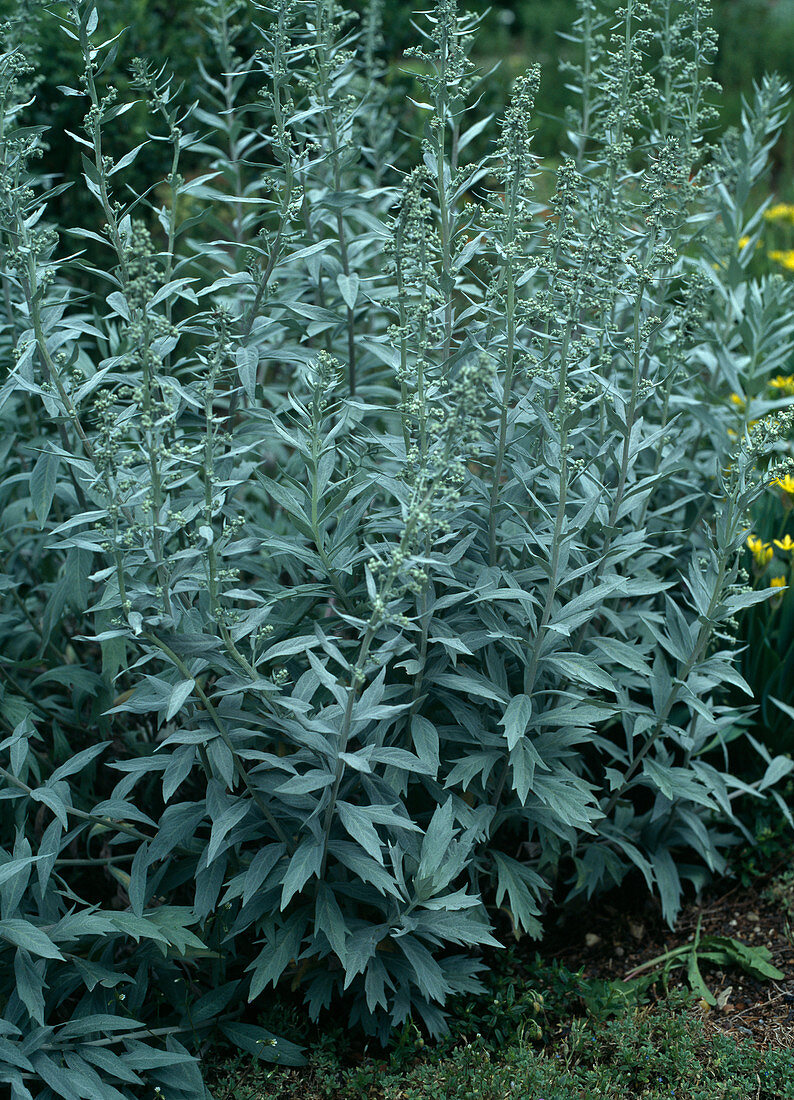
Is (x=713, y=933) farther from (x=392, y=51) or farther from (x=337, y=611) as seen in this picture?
(x=392, y=51)

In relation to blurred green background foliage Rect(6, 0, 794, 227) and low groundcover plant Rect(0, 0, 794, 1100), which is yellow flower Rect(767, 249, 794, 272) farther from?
low groundcover plant Rect(0, 0, 794, 1100)

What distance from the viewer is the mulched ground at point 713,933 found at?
3.02 meters

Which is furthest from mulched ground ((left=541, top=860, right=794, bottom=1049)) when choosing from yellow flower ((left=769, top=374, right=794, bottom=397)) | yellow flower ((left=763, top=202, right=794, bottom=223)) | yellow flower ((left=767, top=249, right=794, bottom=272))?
yellow flower ((left=763, top=202, right=794, bottom=223))

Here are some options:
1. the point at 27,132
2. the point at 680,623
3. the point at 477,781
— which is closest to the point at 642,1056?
the point at 477,781

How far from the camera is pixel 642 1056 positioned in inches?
107

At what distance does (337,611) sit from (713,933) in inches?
72.5

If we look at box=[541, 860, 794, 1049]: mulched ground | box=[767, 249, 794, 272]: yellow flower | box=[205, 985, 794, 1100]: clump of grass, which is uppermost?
box=[767, 249, 794, 272]: yellow flower

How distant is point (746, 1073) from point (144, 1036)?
167cm

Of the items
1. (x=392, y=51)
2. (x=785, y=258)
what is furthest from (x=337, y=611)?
(x=392, y=51)

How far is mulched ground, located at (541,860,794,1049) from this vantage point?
9.91 feet

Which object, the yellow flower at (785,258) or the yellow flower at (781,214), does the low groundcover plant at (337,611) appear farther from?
the yellow flower at (781,214)

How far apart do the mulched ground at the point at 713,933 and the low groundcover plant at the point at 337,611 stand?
15cm

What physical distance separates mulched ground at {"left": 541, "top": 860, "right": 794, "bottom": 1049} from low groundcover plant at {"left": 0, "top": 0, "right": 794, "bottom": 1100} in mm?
153

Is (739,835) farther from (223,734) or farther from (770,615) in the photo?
(223,734)
